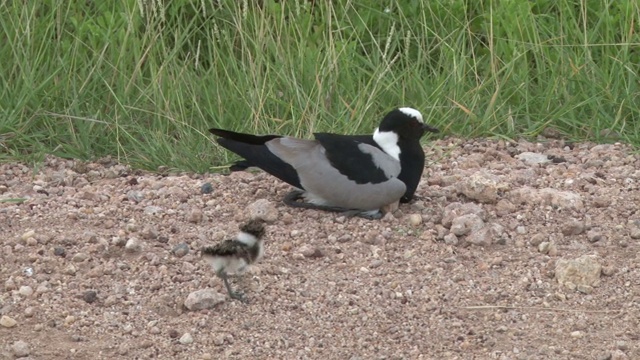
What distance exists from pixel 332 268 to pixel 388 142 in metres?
0.96

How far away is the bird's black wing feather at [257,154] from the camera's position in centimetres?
595

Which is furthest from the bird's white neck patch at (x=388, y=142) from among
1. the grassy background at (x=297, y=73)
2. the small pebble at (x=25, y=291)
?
the small pebble at (x=25, y=291)

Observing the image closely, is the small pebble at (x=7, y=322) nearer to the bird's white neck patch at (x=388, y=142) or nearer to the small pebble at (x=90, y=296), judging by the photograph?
the small pebble at (x=90, y=296)

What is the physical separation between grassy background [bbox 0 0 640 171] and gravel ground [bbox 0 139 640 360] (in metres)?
0.40

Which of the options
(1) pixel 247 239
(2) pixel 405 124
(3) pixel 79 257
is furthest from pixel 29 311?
(2) pixel 405 124

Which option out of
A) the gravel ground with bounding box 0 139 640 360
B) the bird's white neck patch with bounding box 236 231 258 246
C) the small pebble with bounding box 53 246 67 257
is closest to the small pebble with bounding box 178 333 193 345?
the gravel ground with bounding box 0 139 640 360

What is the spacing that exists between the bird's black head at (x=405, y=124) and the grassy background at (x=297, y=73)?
2.03 feet

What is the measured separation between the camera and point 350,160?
5914 millimetres

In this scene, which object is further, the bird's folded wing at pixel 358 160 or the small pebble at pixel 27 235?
the bird's folded wing at pixel 358 160

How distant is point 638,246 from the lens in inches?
216

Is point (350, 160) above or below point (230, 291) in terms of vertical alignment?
above

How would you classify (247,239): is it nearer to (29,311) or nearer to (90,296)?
(90,296)

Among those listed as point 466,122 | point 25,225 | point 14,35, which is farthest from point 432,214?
point 14,35

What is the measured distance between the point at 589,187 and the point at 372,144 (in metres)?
1.02
